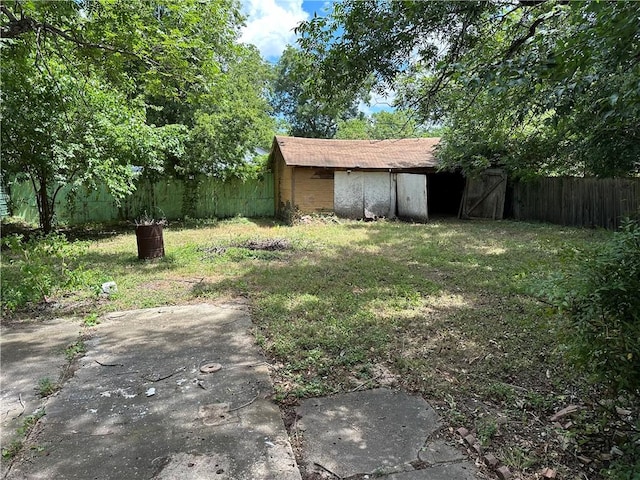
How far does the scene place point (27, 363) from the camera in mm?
3340

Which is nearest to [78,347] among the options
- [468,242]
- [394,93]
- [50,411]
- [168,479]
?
[50,411]

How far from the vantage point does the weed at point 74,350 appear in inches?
137

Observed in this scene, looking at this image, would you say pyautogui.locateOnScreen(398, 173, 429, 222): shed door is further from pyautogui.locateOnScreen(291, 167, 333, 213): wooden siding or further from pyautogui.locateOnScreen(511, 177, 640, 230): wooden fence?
pyautogui.locateOnScreen(511, 177, 640, 230): wooden fence

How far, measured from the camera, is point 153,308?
15.9ft

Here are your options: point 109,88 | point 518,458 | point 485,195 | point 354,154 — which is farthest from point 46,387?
point 485,195

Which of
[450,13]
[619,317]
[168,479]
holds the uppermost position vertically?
[450,13]

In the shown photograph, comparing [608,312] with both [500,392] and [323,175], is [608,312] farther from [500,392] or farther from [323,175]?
[323,175]

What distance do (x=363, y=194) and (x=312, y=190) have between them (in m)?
1.76

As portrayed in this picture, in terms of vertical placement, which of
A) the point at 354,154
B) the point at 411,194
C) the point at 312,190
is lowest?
the point at 411,194

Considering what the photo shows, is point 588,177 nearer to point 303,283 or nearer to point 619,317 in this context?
point 303,283

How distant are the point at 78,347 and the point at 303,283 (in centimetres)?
289

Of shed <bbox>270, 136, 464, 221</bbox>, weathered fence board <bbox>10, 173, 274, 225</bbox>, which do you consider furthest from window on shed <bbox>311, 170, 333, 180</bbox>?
weathered fence board <bbox>10, 173, 274, 225</bbox>

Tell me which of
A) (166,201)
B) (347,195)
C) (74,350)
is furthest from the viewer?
(166,201)

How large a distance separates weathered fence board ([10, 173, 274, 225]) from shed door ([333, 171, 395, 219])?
10.9 feet
